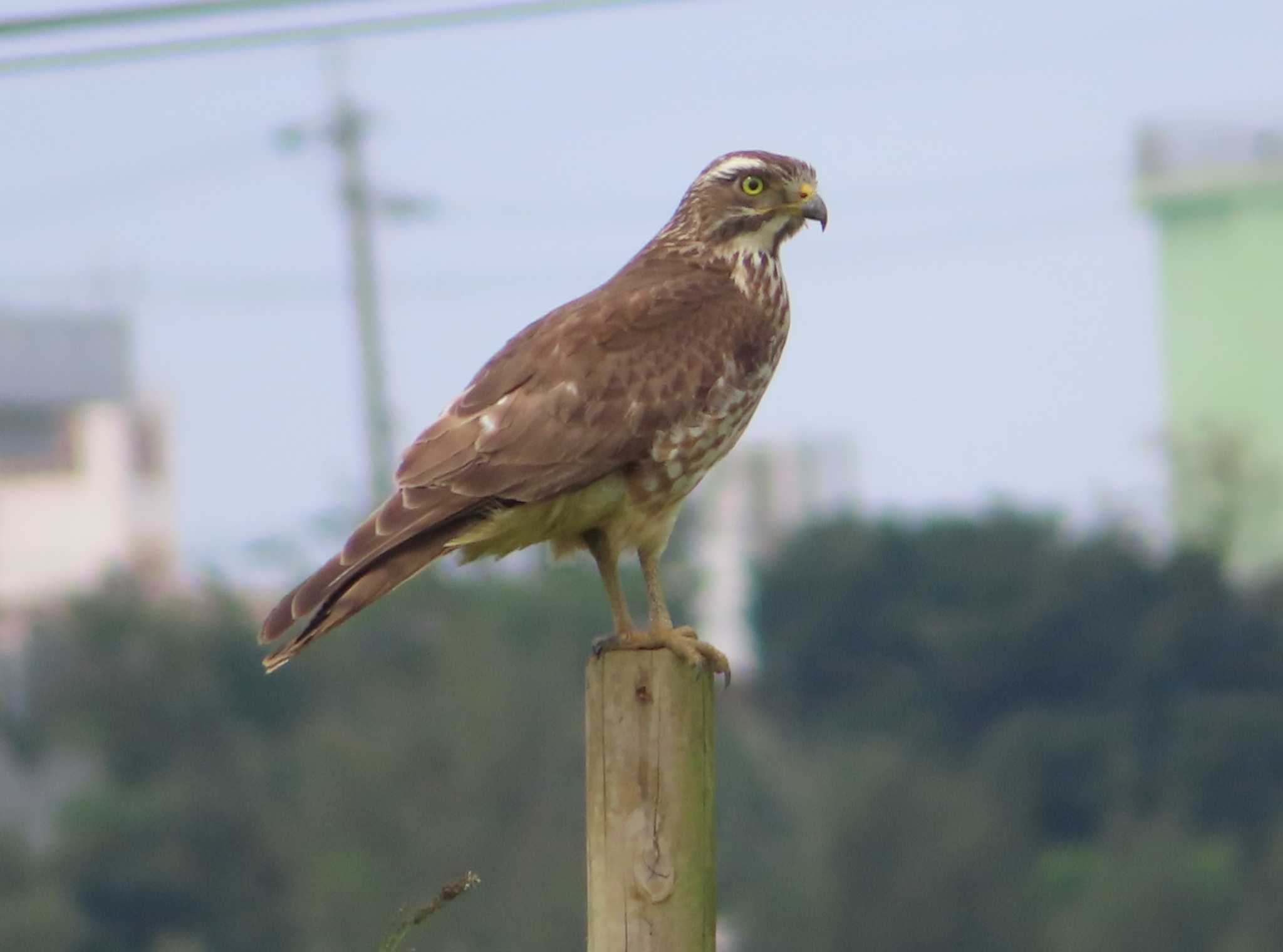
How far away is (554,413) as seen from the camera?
6770 millimetres

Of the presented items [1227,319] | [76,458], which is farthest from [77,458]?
[1227,319]

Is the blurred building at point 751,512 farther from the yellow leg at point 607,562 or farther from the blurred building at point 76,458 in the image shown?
the yellow leg at point 607,562

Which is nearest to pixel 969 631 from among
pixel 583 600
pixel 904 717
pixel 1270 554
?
pixel 904 717

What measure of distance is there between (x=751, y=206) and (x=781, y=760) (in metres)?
73.8

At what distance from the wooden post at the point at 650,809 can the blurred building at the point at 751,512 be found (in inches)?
2950

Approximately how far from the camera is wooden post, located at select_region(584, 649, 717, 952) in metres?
5.46

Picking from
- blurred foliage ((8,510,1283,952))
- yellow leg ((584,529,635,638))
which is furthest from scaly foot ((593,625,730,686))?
blurred foliage ((8,510,1283,952))

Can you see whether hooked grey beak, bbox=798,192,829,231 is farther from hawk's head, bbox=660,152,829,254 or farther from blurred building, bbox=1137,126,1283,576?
blurred building, bbox=1137,126,1283,576

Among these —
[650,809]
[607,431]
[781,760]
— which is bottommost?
[781,760]

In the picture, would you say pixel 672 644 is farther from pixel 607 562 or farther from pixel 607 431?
pixel 607 562

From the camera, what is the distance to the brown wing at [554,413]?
20.8 feet

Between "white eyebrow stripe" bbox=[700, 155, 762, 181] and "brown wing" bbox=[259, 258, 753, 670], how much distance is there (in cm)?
41

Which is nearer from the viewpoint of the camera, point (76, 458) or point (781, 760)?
point (76, 458)

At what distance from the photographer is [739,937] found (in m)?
64.1
